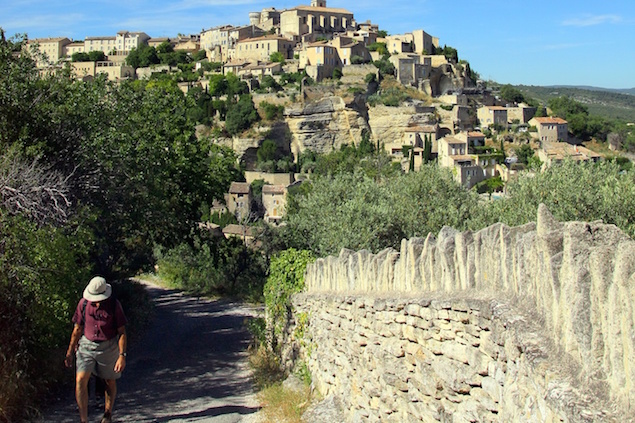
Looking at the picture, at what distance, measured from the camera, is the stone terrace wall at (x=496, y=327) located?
309 cm

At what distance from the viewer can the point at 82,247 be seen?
9188mm

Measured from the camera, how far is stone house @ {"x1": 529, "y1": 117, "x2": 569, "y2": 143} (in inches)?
3383

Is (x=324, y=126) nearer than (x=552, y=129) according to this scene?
No

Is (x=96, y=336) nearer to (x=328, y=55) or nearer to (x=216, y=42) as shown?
(x=328, y=55)

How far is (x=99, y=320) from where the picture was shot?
254 inches

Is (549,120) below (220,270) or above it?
above

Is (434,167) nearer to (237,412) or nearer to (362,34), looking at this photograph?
(237,412)

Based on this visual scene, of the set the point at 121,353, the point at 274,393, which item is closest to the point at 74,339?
the point at 121,353

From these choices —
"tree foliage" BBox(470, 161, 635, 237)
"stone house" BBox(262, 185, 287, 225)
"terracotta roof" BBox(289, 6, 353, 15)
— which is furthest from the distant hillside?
"tree foliage" BBox(470, 161, 635, 237)

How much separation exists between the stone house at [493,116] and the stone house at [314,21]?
3343 centimetres

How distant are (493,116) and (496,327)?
91.9 metres

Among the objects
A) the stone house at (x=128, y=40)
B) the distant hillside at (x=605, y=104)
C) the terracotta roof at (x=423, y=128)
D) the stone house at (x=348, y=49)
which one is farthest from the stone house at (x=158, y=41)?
the distant hillside at (x=605, y=104)

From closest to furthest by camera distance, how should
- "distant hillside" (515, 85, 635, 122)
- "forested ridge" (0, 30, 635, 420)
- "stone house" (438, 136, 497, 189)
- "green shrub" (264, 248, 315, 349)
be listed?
"forested ridge" (0, 30, 635, 420) < "green shrub" (264, 248, 315, 349) < "stone house" (438, 136, 497, 189) < "distant hillside" (515, 85, 635, 122)

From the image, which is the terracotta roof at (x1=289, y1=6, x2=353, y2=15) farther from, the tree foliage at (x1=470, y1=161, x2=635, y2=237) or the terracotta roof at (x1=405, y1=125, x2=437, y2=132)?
the tree foliage at (x1=470, y1=161, x2=635, y2=237)
